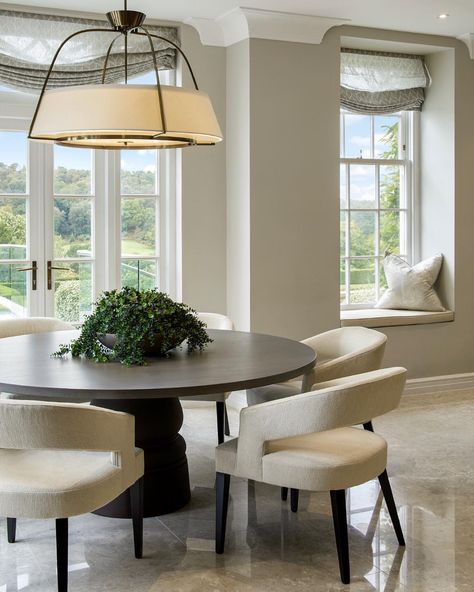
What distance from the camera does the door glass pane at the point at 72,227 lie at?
5582 mm

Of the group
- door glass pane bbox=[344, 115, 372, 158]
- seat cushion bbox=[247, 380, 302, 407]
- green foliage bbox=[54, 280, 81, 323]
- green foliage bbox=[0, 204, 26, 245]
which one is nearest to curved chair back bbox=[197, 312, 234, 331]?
seat cushion bbox=[247, 380, 302, 407]

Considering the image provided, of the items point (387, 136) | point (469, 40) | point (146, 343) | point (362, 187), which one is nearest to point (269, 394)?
point (146, 343)

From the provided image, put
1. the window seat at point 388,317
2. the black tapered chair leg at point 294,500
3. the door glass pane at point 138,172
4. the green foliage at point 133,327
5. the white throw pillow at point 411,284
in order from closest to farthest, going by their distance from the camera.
Answer: the green foliage at point 133,327 < the black tapered chair leg at point 294,500 < the door glass pane at point 138,172 < the window seat at point 388,317 < the white throw pillow at point 411,284

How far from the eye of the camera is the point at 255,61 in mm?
5480

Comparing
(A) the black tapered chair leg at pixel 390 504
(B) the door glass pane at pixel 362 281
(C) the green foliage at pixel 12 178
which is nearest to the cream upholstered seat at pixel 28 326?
(C) the green foliage at pixel 12 178

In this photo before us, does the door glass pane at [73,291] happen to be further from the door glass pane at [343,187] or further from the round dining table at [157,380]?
the door glass pane at [343,187]

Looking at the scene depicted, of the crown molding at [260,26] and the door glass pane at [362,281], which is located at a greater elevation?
the crown molding at [260,26]

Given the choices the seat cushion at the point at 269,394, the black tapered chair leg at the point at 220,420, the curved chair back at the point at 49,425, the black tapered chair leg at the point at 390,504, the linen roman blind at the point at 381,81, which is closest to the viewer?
the curved chair back at the point at 49,425

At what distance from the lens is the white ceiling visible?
516 centimetres

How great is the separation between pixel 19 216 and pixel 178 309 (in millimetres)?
2243

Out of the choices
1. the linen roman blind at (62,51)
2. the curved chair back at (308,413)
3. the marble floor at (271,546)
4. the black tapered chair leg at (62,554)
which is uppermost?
the linen roman blind at (62,51)

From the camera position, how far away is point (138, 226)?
19.1 ft

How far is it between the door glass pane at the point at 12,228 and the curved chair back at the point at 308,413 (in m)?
2.90

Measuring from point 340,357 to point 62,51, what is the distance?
9.35 feet
